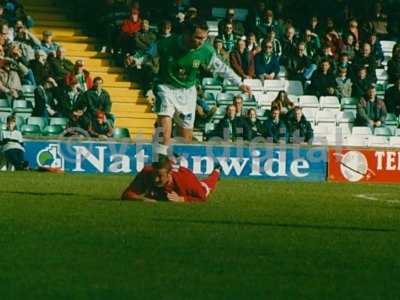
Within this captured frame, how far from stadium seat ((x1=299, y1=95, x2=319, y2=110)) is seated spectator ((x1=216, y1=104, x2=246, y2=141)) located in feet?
9.52

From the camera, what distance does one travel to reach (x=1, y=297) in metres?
8.75

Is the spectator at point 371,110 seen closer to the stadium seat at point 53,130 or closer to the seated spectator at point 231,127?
the seated spectator at point 231,127

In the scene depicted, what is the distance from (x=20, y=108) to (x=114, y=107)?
2.88 meters

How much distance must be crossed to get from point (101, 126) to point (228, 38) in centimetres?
486

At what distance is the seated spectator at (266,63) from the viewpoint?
94.8ft

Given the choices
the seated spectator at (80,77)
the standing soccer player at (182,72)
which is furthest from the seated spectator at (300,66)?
the standing soccer player at (182,72)

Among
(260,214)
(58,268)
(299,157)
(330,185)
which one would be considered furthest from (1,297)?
(299,157)

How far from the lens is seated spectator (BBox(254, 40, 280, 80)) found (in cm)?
2891

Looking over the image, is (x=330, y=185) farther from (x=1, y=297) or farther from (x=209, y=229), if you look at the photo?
(x=1, y=297)

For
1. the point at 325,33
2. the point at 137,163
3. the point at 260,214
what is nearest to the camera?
the point at 260,214

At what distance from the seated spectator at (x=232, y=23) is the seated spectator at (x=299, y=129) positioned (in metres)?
3.42

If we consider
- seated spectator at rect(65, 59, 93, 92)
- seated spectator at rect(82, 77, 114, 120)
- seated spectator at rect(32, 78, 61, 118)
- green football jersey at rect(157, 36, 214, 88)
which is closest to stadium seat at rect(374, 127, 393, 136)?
seated spectator at rect(82, 77, 114, 120)

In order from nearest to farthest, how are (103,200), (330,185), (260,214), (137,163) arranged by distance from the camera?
1. (260,214)
2. (103,200)
3. (330,185)
4. (137,163)

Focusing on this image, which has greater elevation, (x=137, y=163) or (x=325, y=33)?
(x=325, y=33)
